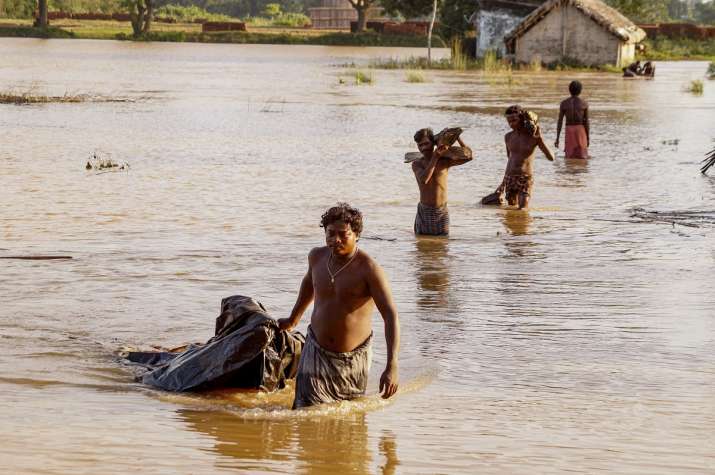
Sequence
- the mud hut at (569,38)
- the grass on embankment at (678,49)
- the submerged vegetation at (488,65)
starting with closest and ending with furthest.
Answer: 1. the submerged vegetation at (488,65)
2. the mud hut at (569,38)
3. the grass on embankment at (678,49)

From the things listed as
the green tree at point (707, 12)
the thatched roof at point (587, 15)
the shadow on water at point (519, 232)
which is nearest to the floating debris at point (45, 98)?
the shadow on water at point (519, 232)

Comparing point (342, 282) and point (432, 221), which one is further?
point (432, 221)

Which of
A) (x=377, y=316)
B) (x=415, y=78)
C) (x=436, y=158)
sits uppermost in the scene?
(x=415, y=78)

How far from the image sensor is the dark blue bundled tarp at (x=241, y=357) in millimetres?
6250

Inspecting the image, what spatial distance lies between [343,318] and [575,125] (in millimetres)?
12419

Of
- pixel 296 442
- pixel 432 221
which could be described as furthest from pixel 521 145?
pixel 296 442

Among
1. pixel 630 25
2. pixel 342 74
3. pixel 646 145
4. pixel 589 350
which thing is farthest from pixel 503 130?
pixel 630 25

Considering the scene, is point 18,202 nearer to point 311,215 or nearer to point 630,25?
point 311,215

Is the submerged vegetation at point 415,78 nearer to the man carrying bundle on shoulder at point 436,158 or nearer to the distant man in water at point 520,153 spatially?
the distant man in water at point 520,153

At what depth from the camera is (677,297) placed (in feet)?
29.2

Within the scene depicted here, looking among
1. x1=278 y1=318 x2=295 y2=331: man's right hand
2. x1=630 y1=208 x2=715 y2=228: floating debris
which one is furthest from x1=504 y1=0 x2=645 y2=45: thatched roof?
x1=278 y1=318 x2=295 y2=331: man's right hand

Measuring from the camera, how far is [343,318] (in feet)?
18.8

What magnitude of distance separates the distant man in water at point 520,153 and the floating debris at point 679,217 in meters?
1.16

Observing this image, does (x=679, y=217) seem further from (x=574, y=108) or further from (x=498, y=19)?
(x=498, y=19)
